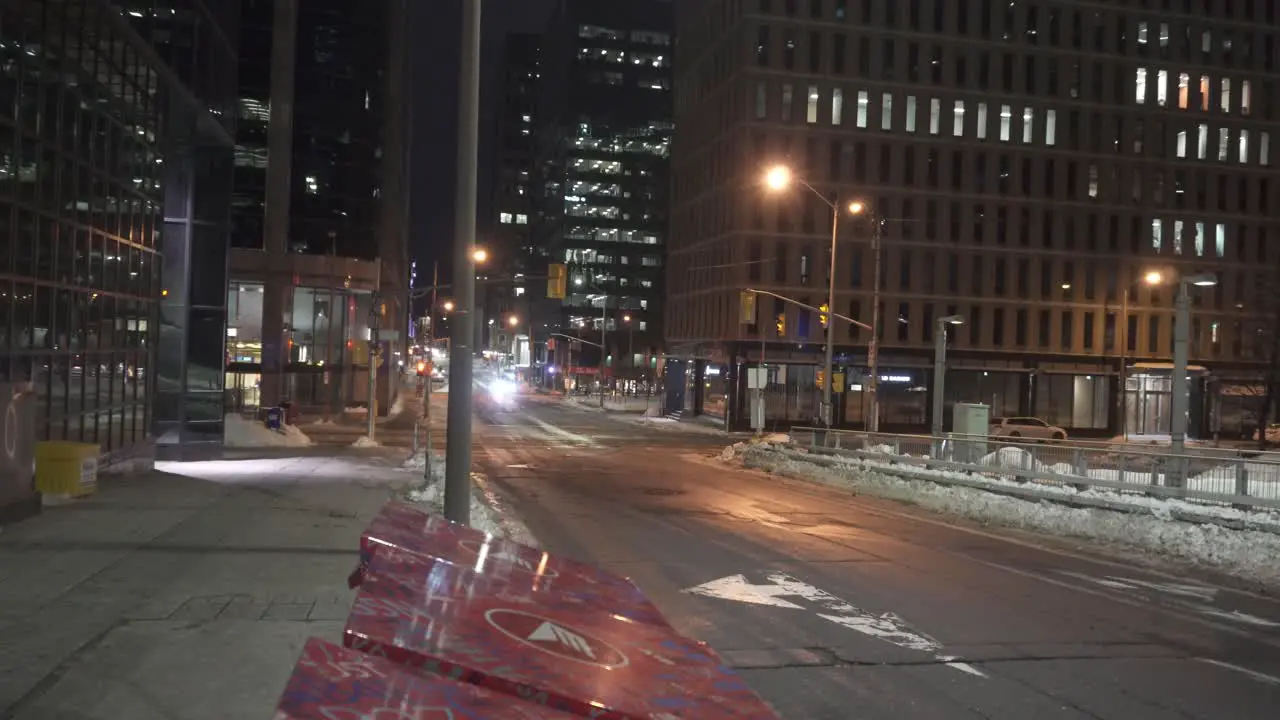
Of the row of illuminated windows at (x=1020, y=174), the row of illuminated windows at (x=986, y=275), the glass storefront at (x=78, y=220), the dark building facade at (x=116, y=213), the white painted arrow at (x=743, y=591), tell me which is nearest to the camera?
the white painted arrow at (x=743, y=591)

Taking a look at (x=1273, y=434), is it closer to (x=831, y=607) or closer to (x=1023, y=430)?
(x=1023, y=430)

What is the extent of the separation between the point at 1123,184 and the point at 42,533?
63.9m

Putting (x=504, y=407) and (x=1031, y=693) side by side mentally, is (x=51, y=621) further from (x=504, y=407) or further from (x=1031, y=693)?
(x=504, y=407)

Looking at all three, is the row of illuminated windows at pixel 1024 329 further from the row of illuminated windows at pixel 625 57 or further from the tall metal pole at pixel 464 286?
the row of illuminated windows at pixel 625 57

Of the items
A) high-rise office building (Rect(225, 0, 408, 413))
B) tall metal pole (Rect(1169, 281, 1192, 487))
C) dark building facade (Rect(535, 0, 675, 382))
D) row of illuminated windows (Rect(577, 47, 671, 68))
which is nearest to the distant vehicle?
tall metal pole (Rect(1169, 281, 1192, 487))

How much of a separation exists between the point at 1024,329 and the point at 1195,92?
60.9ft

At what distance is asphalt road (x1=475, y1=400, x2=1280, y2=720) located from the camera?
7551mm

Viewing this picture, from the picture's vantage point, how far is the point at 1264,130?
210 feet

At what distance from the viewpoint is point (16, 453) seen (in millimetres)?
13234

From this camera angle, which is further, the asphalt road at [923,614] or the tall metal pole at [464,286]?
the tall metal pole at [464,286]

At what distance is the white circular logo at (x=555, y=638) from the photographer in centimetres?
391

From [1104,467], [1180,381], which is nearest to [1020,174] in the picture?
[1104,467]

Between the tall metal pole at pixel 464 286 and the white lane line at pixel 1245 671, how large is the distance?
7039 millimetres

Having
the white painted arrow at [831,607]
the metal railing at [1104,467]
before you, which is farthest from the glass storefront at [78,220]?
the metal railing at [1104,467]
